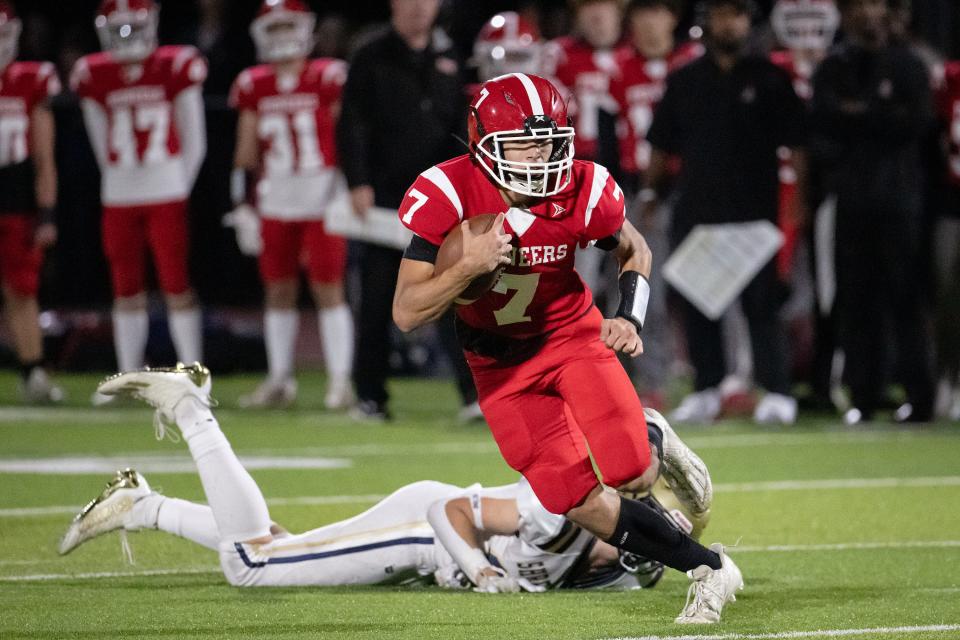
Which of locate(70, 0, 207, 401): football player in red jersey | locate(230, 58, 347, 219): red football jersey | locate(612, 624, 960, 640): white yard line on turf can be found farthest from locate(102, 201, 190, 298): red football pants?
locate(612, 624, 960, 640): white yard line on turf

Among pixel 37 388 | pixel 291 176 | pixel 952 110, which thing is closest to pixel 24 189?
pixel 37 388

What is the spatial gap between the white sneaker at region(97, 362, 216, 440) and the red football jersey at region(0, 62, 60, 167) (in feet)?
18.3

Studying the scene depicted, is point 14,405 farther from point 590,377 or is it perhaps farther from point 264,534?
point 590,377

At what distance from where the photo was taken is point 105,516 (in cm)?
476

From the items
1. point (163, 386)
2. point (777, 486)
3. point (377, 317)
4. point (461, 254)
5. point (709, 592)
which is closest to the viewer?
point (709, 592)

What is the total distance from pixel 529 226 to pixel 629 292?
32cm

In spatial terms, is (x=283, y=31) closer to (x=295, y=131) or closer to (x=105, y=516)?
(x=295, y=131)

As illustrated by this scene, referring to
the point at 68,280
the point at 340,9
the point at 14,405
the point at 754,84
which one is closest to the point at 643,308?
the point at 754,84

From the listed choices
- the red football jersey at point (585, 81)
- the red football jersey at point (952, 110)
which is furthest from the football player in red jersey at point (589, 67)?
the red football jersey at point (952, 110)

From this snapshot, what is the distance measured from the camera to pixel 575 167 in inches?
179

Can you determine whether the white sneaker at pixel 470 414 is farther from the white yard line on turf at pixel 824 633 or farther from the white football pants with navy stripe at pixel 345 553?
the white yard line on turf at pixel 824 633

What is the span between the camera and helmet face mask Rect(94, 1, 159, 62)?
961cm

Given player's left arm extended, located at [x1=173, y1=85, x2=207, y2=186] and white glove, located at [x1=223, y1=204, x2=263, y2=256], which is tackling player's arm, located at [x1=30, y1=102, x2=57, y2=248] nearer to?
player's left arm extended, located at [x1=173, y1=85, x2=207, y2=186]

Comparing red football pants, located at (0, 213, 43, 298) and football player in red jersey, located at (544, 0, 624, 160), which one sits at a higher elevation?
football player in red jersey, located at (544, 0, 624, 160)
